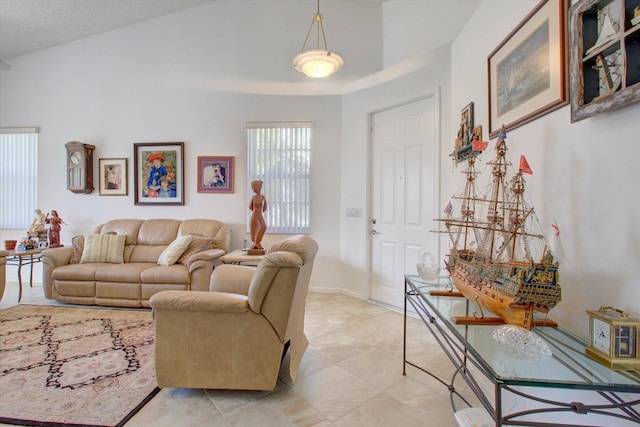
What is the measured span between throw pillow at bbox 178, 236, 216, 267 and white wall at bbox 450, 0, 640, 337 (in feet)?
10.6

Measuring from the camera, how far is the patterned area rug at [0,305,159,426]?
1613 mm

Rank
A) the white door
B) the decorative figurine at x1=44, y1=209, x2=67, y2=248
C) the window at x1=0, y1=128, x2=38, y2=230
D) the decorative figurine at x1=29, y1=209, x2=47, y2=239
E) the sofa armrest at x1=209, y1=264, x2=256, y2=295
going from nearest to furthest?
the sofa armrest at x1=209, y1=264, x2=256, y2=295
the white door
the decorative figurine at x1=44, y1=209, x2=67, y2=248
the decorative figurine at x1=29, y1=209, x2=47, y2=239
the window at x1=0, y1=128, x2=38, y2=230

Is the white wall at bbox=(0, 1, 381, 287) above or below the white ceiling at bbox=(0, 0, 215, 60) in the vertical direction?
below

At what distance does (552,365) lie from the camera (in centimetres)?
86

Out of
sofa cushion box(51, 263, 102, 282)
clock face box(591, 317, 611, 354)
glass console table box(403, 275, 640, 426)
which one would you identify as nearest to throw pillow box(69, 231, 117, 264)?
sofa cushion box(51, 263, 102, 282)

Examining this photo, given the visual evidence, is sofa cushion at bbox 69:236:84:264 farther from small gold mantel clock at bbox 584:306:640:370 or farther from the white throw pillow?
small gold mantel clock at bbox 584:306:640:370

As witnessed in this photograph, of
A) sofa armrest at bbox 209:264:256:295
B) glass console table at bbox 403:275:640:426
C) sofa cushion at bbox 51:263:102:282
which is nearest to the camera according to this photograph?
glass console table at bbox 403:275:640:426

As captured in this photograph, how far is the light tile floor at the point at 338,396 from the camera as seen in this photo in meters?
1.56

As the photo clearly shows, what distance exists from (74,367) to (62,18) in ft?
14.9

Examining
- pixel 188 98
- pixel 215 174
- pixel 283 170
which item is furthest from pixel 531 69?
pixel 188 98

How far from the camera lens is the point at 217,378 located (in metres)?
1.68

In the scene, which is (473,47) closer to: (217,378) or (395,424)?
(395,424)

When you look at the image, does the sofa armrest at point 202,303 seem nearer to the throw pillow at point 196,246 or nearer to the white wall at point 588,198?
the white wall at point 588,198

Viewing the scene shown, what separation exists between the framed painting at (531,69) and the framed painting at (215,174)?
10.9 ft
